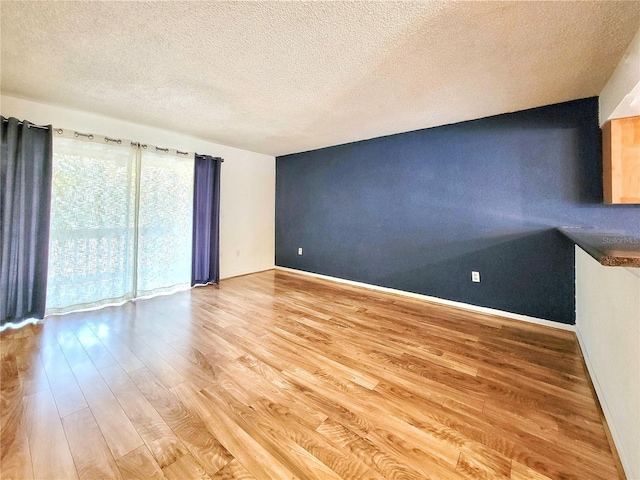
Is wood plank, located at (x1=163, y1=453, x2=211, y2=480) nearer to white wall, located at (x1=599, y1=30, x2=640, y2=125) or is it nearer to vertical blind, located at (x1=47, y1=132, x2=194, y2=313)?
vertical blind, located at (x1=47, y1=132, x2=194, y2=313)

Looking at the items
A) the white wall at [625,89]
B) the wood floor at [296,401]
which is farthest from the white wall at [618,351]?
the white wall at [625,89]

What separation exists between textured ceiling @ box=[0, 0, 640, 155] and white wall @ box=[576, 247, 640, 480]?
1.41m

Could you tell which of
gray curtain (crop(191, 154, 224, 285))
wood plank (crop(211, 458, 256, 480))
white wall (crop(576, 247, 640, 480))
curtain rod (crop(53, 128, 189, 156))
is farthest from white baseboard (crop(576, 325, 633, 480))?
curtain rod (crop(53, 128, 189, 156))

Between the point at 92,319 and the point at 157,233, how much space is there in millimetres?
1193

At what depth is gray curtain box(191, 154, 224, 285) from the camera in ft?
11.8

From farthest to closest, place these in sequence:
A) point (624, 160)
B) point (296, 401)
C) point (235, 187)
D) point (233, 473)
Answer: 1. point (235, 187)
2. point (624, 160)
3. point (296, 401)
4. point (233, 473)

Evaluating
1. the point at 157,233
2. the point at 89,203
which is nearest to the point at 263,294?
the point at 157,233

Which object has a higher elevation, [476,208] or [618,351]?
[476,208]

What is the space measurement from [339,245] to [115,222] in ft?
9.74

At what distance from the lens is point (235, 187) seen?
4.21 metres

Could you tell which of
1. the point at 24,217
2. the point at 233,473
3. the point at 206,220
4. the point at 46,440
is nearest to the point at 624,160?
the point at 233,473

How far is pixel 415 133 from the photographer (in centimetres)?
319

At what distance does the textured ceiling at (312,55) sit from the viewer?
4.34ft

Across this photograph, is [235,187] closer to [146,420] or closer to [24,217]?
[24,217]
